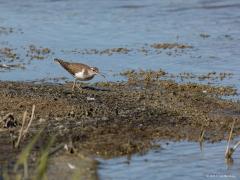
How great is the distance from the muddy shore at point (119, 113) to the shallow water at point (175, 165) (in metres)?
0.26

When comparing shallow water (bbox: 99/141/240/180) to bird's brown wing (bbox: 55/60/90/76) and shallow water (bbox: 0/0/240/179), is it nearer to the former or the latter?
shallow water (bbox: 0/0/240/179)

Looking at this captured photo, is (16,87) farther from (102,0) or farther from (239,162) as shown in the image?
(102,0)

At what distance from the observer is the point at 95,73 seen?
13000 millimetres

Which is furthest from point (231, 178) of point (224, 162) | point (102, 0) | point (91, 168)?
point (102, 0)

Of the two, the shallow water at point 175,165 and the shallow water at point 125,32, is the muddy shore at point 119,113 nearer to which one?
the shallow water at point 175,165

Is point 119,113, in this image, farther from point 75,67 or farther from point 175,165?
point 75,67

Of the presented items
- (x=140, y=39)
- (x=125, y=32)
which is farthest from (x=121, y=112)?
(x=125, y=32)

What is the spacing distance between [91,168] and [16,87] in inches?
Answer: 158

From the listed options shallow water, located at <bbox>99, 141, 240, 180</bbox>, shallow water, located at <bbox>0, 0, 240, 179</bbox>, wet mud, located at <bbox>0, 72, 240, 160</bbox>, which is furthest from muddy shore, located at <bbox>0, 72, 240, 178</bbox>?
shallow water, located at <bbox>0, 0, 240, 179</bbox>

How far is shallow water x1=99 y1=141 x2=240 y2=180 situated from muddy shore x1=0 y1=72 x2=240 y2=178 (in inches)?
10.3

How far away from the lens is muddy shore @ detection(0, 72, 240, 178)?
966 centimetres

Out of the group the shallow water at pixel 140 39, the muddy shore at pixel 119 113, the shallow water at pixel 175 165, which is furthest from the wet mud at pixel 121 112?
the shallow water at pixel 140 39

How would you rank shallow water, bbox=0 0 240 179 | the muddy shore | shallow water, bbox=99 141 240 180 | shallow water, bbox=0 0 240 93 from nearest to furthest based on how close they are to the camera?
shallow water, bbox=99 141 240 180
shallow water, bbox=0 0 240 179
the muddy shore
shallow water, bbox=0 0 240 93

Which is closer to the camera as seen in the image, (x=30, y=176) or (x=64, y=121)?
(x=30, y=176)
